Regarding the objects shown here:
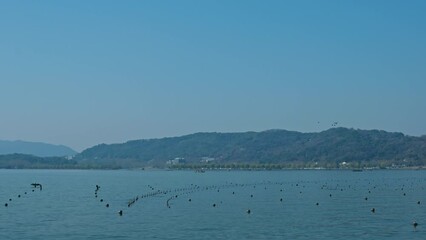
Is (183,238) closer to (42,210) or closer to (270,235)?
(270,235)

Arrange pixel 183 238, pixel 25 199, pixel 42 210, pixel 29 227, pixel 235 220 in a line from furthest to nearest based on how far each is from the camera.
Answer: pixel 25 199 < pixel 42 210 < pixel 235 220 < pixel 29 227 < pixel 183 238

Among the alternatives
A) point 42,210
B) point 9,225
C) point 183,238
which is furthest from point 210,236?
point 42,210

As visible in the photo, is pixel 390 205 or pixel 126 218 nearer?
pixel 126 218

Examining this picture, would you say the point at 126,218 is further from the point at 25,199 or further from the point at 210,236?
the point at 25,199

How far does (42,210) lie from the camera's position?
274 feet

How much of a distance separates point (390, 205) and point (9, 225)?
47341mm

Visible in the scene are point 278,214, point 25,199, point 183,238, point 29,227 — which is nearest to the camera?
point 183,238

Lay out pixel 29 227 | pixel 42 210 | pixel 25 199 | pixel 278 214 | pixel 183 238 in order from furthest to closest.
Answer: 1. pixel 25 199
2. pixel 42 210
3. pixel 278 214
4. pixel 29 227
5. pixel 183 238

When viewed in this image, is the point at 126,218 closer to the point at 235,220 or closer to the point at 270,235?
the point at 235,220

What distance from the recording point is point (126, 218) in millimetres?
72438

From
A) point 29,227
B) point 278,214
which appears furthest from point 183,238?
point 278,214

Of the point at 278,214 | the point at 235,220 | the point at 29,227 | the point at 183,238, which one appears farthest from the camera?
the point at 278,214

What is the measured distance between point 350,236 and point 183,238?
13.8 meters

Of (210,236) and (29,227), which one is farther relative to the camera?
(29,227)
